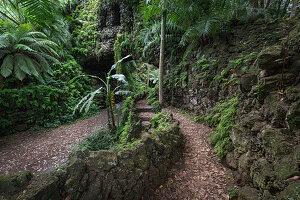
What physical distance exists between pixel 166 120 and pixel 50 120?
665 cm

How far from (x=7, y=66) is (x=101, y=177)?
6782 millimetres

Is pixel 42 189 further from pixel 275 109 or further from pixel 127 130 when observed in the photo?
pixel 127 130

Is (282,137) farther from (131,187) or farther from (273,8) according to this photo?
(273,8)

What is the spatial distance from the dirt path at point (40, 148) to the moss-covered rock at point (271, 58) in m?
6.28

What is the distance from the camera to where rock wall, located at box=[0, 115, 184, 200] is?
1410 millimetres

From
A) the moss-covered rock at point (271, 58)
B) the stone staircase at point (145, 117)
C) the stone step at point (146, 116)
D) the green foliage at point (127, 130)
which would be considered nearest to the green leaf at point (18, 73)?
the green foliage at point (127, 130)

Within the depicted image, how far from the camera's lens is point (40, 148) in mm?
5105

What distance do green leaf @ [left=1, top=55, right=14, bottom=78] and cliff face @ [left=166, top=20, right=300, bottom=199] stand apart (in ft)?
26.5

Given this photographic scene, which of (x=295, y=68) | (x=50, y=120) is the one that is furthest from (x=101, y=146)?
(x=295, y=68)

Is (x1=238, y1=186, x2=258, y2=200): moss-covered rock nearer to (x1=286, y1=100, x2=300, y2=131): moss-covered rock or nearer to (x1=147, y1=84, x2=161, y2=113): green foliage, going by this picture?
(x1=286, y1=100, x2=300, y2=131): moss-covered rock

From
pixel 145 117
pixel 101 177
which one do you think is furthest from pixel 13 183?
pixel 145 117

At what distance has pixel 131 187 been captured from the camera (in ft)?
7.10

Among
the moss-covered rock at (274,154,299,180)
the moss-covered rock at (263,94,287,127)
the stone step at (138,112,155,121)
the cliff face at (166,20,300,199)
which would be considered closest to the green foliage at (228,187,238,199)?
the cliff face at (166,20,300,199)

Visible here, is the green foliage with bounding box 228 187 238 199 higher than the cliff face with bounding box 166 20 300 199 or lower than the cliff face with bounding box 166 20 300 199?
lower
